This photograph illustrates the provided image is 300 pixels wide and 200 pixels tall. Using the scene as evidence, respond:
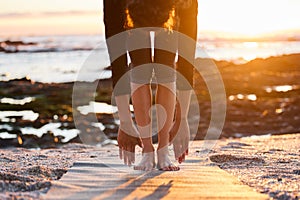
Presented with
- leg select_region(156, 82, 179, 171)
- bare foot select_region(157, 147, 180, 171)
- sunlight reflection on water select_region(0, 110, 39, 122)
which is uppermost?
leg select_region(156, 82, 179, 171)

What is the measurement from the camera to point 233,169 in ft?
13.1

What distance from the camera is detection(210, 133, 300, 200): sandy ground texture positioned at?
10.9 feet

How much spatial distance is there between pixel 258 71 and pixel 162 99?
581 inches

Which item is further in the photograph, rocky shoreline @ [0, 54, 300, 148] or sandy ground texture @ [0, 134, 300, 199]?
rocky shoreline @ [0, 54, 300, 148]

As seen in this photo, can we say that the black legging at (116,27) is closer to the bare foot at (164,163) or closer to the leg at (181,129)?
the leg at (181,129)

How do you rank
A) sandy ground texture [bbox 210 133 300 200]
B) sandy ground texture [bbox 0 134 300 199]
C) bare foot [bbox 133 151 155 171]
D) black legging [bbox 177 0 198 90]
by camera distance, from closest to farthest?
1. sandy ground texture [bbox 0 134 300 199]
2. sandy ground texture [bbox 210 133 300 200]
3. bare foot [bbox 133 151 155 171]
4. black legging [bbox 177 0 198 90]

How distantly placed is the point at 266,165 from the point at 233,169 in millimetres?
394

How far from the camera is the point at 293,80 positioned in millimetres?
15633

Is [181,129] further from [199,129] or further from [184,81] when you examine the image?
[199,129]

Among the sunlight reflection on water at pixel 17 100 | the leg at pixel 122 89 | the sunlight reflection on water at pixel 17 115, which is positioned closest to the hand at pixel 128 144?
the leg at pixel 122 89

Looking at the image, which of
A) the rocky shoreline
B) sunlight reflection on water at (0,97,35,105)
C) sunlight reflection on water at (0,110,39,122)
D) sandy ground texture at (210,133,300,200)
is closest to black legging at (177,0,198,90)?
sandy ground texture at (210,133,300,200)

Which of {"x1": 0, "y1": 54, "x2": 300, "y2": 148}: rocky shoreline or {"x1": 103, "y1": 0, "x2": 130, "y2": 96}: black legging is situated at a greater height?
{"x1": 103, "y1": 0, "x2": 130, "y2": 96}: black legging

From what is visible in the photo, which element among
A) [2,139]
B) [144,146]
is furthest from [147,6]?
[2,139]

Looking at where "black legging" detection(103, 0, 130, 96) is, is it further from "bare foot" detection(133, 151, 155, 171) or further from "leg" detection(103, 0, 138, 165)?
"bare foot" detection(133, 151, 155, 171)
